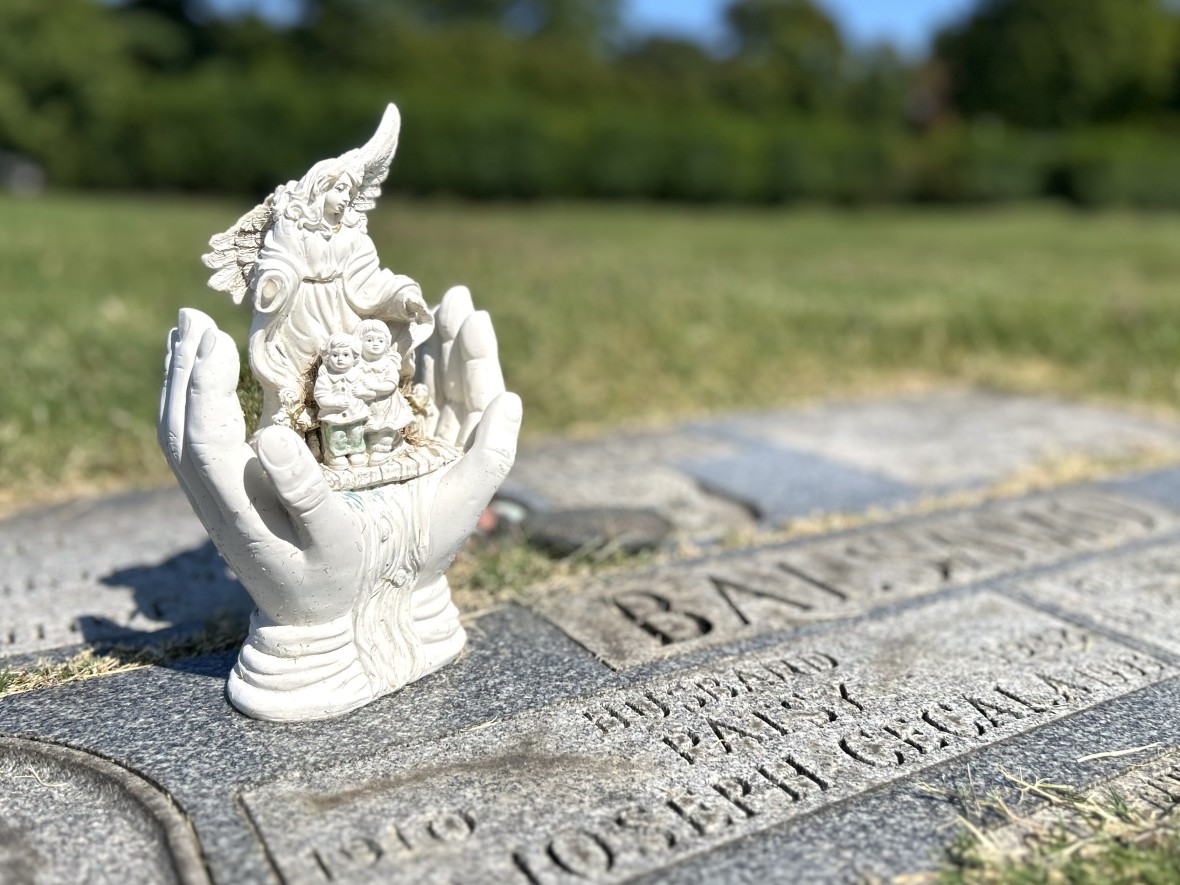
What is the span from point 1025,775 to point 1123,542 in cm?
205

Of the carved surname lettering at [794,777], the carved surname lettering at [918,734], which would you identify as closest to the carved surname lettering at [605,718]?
the carved surname lettering at [794,777]

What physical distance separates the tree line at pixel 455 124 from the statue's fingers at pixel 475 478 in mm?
18665

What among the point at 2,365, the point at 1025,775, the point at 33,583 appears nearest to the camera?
the point at 1025,775

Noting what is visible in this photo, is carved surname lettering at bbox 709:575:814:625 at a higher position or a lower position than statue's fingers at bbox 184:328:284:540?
lower

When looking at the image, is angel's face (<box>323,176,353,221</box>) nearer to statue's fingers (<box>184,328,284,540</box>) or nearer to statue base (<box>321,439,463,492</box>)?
statue's fingers (<box>184,328,284,540</box>)

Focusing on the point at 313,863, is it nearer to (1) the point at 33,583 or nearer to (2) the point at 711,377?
(1) the point at 33,583

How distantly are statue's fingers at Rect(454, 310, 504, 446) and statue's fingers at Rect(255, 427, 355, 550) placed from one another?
54 centimetres

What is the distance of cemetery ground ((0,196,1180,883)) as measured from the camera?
2.34 m

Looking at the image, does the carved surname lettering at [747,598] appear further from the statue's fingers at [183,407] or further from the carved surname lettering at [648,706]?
the statue's fingers at [183,407]

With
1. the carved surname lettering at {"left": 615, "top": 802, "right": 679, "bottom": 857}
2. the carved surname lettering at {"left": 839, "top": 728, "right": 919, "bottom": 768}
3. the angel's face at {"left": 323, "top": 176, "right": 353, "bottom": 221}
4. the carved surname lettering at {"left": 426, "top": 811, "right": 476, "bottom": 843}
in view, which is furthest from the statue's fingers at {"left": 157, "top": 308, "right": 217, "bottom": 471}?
the carved surname lettering at {"left": 839, "top": 728, "right": 919, "bottom": 768}

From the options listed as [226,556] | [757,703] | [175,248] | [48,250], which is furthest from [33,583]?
[175,248]

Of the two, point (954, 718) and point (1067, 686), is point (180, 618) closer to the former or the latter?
point (954, 718)

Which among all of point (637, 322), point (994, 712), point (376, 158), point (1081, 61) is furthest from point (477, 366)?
point (1081, 61)

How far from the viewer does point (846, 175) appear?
22.8 m
